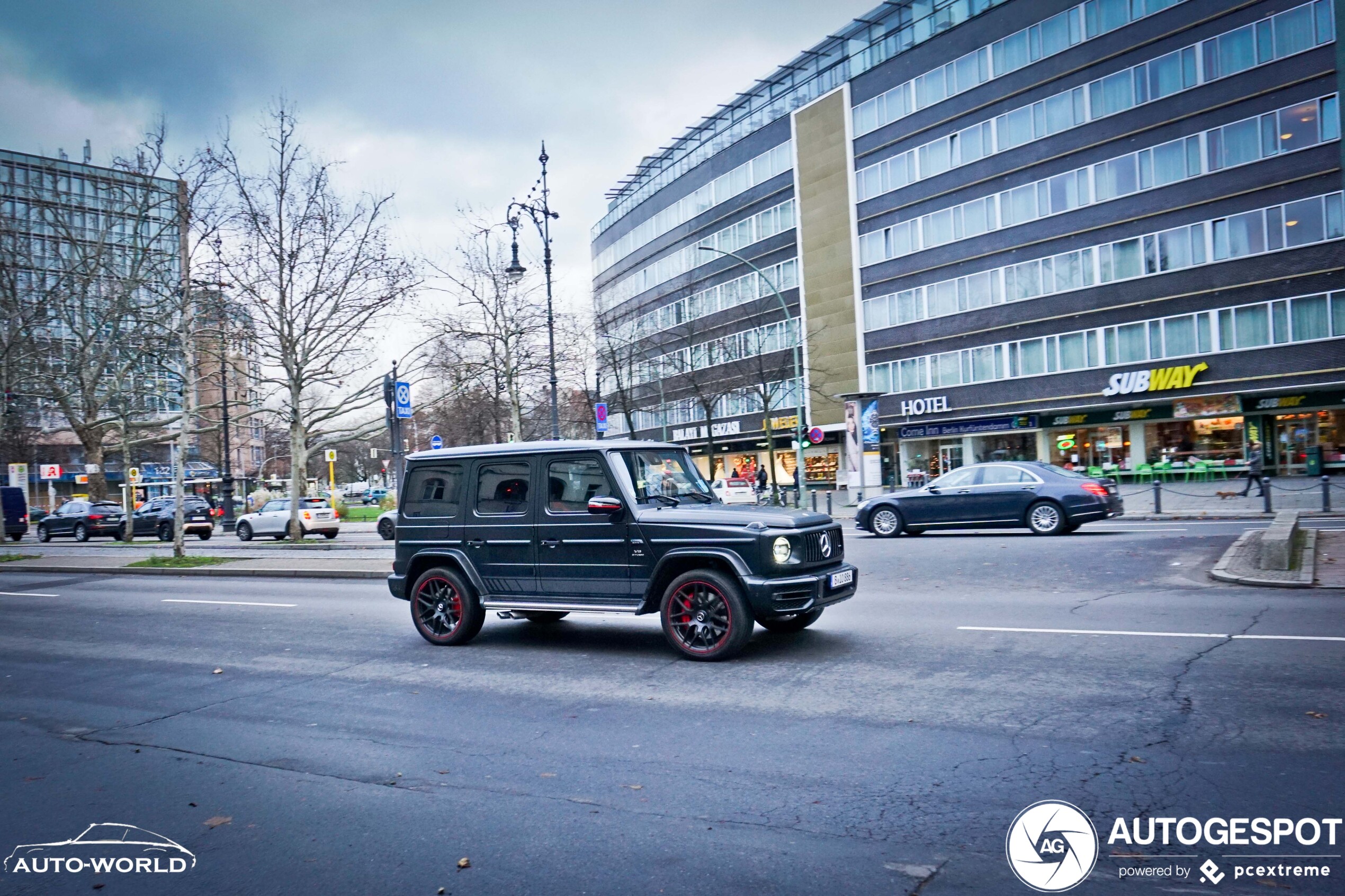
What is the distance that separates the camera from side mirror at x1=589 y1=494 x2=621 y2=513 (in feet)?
25.2

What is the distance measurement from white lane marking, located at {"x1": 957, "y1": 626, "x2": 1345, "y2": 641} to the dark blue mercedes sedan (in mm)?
9420

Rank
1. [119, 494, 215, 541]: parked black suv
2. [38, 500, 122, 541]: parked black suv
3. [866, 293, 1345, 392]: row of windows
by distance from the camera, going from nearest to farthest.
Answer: [866, 293, 1345, 392]: row of windows, [119, 494, 215, 541]: parked black suv, [38, 500, 122, 541]: parked black suv

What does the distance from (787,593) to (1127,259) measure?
36.7 m

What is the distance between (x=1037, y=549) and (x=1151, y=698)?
9301mm

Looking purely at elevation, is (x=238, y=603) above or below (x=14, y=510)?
below

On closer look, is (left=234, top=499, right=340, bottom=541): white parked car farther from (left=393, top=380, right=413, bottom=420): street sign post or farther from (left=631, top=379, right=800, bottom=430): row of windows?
(left=631, top=379, right=800, bottom=430): row of windows

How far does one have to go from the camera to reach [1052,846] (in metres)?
3.67

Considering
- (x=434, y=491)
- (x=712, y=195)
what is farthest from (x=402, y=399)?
(x=712, y=195)

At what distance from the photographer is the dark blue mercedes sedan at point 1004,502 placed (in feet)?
55.2

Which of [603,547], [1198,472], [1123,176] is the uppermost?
[1123,176]

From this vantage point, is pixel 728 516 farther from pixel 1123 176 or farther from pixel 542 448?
pixel 1123 176

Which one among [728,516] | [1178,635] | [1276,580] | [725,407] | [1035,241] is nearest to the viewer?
[728,516]

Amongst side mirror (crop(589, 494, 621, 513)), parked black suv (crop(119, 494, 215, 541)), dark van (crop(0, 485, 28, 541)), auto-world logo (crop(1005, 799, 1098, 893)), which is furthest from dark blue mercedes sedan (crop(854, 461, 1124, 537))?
dark van (crop(0, 485, 28, 541))

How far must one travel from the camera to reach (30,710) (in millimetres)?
7082
